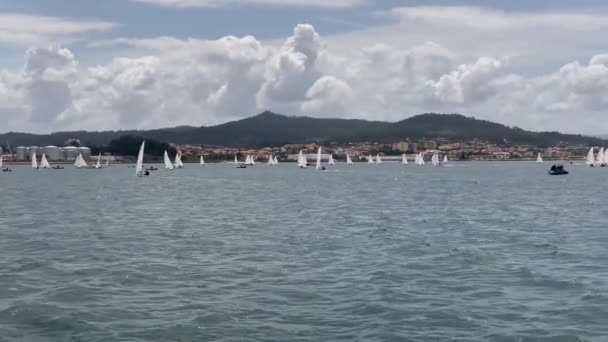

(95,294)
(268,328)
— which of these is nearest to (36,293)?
(95,294)

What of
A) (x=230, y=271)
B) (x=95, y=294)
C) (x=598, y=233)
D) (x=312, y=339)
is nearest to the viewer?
(x=312, y=339)

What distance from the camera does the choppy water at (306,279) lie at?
2316cm

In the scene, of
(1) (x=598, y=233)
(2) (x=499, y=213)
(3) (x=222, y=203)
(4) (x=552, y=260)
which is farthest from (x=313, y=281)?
(3) (x=222, y=203)

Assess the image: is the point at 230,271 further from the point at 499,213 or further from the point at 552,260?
the point at 499,213

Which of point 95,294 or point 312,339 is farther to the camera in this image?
point 95,294

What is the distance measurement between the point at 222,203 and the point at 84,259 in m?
43.8

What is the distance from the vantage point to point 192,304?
26078 millimetres

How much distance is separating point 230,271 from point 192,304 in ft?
21.9

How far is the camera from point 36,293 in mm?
28203

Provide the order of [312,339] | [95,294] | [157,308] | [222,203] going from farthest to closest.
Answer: [222,203], [95,294], [157,308], [312,339]

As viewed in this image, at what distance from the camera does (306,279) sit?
30688 mm

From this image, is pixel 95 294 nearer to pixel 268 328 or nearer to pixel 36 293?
pixel 36 293

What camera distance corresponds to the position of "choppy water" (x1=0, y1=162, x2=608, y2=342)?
2316 centimetres

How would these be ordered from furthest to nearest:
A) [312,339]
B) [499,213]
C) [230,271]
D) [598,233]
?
[499,213], [598,233], [230,271], [312,339]
